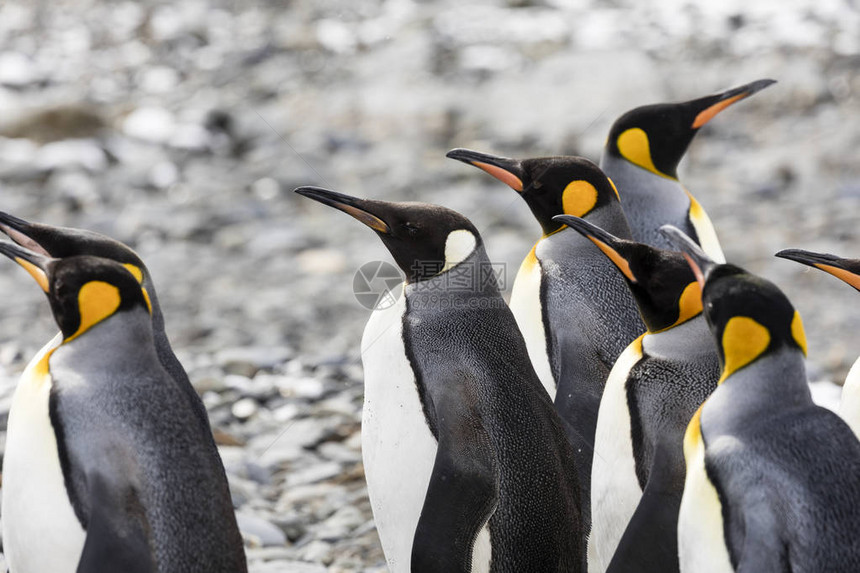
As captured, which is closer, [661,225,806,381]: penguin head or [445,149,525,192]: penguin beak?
[661,225,806,381]: penguin head

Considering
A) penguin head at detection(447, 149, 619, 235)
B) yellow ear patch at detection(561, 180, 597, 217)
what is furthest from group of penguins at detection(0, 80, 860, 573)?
yellow ear patch at detection(561, 180, 597, 217)

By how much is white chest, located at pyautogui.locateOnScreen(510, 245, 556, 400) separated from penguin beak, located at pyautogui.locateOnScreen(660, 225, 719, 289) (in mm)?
1071

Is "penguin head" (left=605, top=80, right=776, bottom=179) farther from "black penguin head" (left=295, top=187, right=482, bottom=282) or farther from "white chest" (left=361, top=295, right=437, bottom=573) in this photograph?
"white chest" (left=361, top=295, right=437, bottom=573)

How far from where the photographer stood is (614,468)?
3076mm

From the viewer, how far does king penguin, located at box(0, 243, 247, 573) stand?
2.60m

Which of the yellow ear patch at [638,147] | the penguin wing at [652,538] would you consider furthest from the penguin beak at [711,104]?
the penguin wing at [652,538]

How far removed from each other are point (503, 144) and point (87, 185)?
3.63 meters

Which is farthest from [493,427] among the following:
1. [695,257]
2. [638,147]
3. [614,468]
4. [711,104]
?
[711,104]

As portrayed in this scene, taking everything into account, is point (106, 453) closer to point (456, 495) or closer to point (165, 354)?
point (165, 354)

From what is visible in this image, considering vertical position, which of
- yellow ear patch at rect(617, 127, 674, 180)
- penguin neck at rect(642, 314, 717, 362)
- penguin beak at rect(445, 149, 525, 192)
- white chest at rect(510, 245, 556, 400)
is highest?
penguin beak at rect(445, 149, 525, 192)

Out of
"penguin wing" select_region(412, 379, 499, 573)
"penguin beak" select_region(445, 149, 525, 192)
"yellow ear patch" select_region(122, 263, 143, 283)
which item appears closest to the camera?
"penguin wing" select_region(412, 379, 499, 573)

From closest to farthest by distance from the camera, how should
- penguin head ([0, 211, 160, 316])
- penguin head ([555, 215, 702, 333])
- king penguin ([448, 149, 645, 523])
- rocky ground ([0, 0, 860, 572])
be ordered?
1. penguin head ([555, 215, 702, 333])
2. penguin head ([0, 211, 160, 316])
3. king penguin ([448, 149, 645, 523])
4. rocky ground ([0, 0, 860, 572])

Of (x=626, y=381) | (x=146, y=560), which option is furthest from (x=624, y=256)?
(x=146, y=560)

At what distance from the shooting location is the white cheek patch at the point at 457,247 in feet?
10.9
